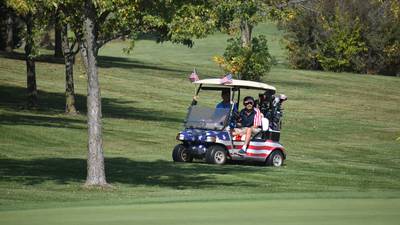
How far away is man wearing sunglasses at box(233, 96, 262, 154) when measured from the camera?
23.6 m

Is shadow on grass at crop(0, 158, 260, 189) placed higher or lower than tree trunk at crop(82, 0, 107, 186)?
lower

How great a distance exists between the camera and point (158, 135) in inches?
1267

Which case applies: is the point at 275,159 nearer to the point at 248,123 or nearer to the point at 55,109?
the point at 248,123

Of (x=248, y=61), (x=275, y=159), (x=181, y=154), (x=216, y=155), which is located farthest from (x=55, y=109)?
(x=248, y=61)

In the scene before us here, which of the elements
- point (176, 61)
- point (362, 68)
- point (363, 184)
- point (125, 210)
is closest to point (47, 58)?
point (176, 61)

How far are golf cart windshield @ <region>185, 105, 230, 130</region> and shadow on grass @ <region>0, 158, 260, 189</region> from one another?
0.93 m

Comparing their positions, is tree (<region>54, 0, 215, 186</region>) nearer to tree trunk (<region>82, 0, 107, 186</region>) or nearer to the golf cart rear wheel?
tree trunk (<region>82, 0, 107, 186</region>)

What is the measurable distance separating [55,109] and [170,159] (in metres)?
12.5

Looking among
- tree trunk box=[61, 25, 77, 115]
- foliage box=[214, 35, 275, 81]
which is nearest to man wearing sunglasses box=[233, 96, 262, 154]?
tree trunk box=[61, 25, 77, 115]

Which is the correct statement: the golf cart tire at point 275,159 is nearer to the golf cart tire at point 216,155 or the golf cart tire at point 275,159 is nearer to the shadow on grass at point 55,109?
the golf cart tire at point 216,155

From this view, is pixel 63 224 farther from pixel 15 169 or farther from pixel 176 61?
pixel 176 61

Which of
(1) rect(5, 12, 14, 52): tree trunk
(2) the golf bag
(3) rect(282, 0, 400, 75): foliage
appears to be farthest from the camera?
(3) rect(282, 0, 400, 75): foliage

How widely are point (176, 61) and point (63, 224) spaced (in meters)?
58.8

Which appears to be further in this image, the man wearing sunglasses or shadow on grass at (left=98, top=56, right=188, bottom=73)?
shadow on grass at (left=98, top=56, right=188, bottom=73)
